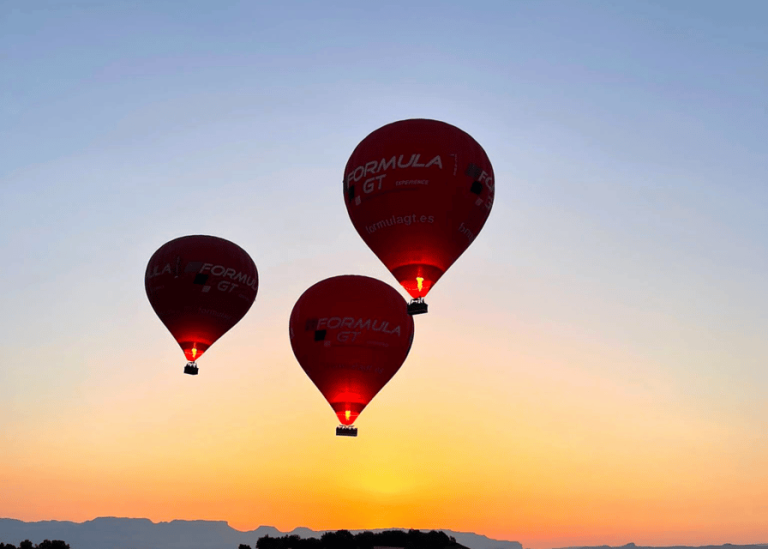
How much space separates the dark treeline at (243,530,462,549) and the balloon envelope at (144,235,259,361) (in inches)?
Result: 404

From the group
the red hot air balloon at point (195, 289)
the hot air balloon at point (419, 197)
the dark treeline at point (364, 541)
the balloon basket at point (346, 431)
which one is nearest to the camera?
the hot air balloon at point (419, 197)

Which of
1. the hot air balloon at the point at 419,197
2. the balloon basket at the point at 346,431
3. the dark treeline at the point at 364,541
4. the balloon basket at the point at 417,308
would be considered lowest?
the dark treeline at the point at 364,541

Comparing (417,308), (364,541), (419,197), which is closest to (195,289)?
(417,308)

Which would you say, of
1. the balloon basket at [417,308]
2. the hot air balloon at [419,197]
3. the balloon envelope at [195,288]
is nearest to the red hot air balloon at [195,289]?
the balloon envelope at [195,288]

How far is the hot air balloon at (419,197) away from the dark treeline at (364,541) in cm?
1591

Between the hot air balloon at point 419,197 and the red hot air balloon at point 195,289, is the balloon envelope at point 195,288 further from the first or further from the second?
the hot air balloon at point 419,197

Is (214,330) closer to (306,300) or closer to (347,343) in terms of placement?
(306,300)

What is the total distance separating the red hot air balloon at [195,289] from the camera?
37.8m

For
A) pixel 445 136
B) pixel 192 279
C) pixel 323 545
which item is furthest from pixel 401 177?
pixel 323 545

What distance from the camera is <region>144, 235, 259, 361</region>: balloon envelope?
37.9 m

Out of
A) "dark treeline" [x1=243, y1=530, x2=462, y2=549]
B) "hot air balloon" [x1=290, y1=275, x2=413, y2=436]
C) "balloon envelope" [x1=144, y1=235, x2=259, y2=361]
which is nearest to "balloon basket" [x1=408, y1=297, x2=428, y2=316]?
"hot air balloon" [x1=290, y1=275, x2=413, y2=436]

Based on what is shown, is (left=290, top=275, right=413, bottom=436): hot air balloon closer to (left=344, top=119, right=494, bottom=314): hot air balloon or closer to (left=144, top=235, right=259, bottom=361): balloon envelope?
(left=144, top=235, right=259, bottom=361): balloon envelope

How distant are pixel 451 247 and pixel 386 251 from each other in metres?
2.37

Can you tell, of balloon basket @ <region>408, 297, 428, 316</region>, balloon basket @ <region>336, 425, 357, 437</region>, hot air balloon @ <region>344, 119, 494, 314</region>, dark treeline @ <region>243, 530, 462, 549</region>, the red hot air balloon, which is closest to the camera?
balloon basket @ <region>408, 297, 428, 316</region>
